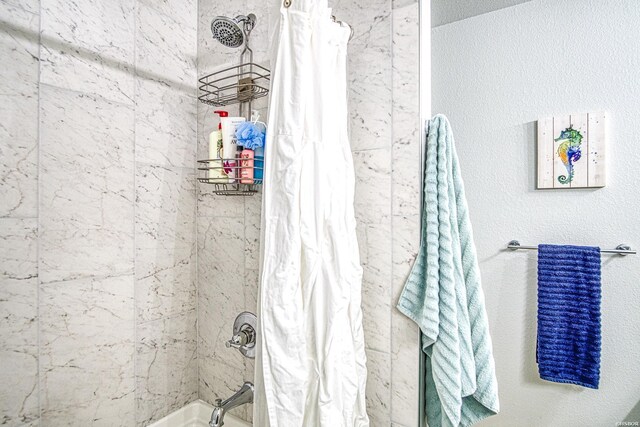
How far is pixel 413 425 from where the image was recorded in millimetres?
939

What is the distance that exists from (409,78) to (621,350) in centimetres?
82

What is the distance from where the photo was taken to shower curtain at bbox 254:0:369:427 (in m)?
0.85

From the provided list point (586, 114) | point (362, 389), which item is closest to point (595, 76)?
point (586, 114)

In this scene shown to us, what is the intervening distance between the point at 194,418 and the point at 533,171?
1.61 m

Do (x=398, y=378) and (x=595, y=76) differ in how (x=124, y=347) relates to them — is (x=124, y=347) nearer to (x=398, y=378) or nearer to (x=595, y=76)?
(x=398, y=378)

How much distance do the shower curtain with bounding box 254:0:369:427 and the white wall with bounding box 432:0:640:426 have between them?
0.34 metres

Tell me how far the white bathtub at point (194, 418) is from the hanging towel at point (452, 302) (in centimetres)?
88

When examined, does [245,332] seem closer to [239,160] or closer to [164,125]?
[239,160]

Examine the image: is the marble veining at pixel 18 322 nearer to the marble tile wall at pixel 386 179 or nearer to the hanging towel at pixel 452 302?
the marble tile wall at pixel 386 179

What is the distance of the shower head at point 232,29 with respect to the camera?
111 cm

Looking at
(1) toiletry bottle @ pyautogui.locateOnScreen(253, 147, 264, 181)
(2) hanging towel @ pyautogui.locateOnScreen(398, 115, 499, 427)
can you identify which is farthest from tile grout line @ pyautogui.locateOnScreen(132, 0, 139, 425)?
(2) hanging towel @ pyautogui.locateOnScreen(398, 115, 499, 427)

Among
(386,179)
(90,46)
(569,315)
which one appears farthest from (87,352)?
(569,315)

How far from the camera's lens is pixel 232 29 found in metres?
1.14

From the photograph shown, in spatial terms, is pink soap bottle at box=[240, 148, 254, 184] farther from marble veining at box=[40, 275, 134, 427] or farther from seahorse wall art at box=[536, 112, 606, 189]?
seahorse wall art at box=[536, 112, 606, 189]
